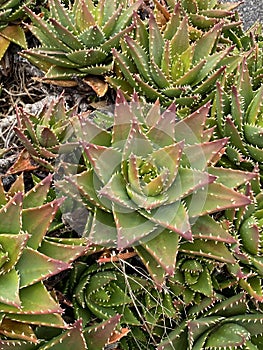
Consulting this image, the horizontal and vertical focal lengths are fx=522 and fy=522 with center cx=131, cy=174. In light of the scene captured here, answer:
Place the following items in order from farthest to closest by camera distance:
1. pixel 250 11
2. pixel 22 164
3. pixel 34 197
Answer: pixel 250 11
pixel 22 164
pixel 34 197

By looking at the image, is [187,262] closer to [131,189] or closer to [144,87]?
[131,189]

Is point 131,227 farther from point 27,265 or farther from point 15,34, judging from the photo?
point 15,34

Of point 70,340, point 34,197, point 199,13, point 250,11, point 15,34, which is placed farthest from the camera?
point 250,11

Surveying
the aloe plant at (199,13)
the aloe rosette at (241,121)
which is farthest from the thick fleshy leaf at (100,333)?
the aloe plant at (199,13)

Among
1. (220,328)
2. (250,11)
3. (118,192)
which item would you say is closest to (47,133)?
(118,192)

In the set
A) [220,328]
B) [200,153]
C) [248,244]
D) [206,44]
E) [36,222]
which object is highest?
[206,44]

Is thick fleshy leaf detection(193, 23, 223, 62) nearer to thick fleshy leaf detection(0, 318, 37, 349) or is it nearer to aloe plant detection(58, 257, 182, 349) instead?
aloe plant detection(58, 257, 182, 349)

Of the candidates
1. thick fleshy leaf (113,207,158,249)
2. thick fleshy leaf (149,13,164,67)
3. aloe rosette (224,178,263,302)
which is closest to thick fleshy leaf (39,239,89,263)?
thick fleshy leaf (113,207,158,249)
